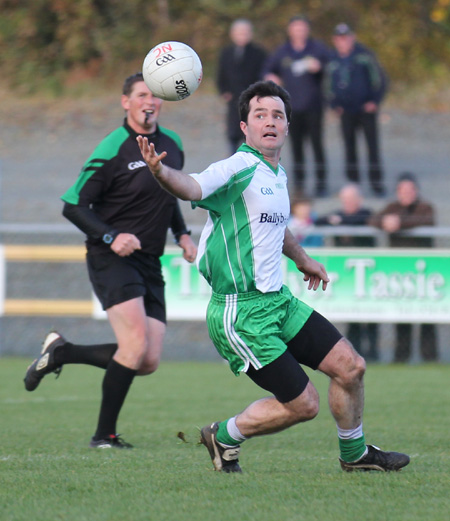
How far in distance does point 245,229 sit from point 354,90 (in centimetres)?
960

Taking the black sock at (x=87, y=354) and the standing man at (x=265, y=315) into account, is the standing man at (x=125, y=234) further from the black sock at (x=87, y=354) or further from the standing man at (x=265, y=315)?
the standing man at (x=265, y=315)

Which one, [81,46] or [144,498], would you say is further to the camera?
[81,46]

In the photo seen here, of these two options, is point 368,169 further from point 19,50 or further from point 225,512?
point 19,50

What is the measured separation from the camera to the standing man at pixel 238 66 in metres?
14.7

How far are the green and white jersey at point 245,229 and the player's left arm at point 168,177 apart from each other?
301 millimetres

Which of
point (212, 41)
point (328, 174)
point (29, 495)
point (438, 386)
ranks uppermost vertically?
point (212, 41)

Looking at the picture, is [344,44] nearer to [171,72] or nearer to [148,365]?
[148,365]

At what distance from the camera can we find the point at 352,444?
535 cm

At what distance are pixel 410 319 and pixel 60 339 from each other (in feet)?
20.5

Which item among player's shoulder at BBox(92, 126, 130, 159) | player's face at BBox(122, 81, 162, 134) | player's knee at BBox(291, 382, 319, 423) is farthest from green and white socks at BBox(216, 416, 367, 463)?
player's face at BBox(122, 81, 162, 134)

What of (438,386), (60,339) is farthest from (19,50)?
(60,339)

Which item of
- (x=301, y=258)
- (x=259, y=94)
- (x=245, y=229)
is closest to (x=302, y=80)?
(x=301, y=258)

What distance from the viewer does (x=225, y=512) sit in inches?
171

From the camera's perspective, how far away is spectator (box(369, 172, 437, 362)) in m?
12.6
